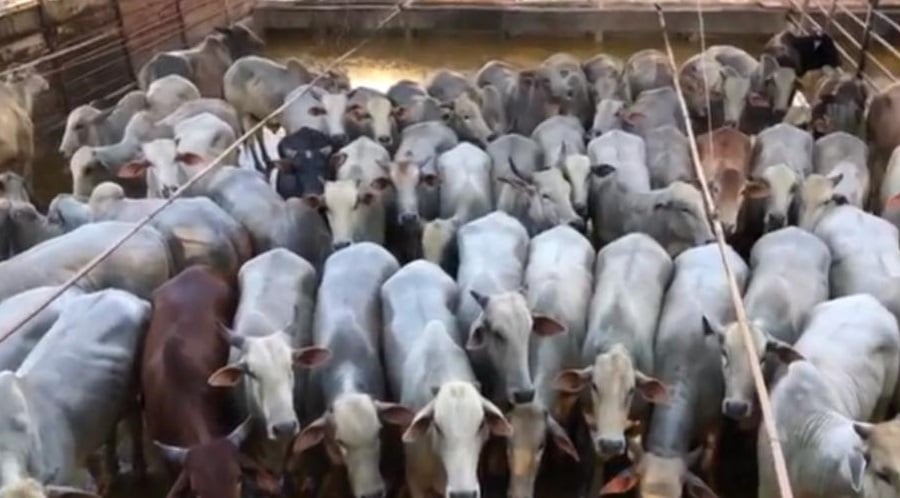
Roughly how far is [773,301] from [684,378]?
0.56 meters

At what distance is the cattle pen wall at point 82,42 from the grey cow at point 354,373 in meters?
4.65

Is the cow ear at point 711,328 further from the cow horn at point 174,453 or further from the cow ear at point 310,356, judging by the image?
the cow horn at point 174,453

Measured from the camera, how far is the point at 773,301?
15.4ft

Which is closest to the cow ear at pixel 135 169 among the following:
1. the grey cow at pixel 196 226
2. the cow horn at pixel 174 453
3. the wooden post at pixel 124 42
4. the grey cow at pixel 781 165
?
the grey cow at pixel 196 226

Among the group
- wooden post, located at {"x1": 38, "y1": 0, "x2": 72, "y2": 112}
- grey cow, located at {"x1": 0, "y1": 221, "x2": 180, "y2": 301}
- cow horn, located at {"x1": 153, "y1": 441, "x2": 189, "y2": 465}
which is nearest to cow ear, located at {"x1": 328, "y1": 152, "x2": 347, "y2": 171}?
grey cow, located at {"x1": 0, "y1": 221, "x2": 180, "y2": 301}

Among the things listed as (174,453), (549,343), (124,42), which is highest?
(174,453)

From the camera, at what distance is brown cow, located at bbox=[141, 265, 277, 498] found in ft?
12.3

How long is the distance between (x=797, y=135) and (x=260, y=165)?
3463 mm

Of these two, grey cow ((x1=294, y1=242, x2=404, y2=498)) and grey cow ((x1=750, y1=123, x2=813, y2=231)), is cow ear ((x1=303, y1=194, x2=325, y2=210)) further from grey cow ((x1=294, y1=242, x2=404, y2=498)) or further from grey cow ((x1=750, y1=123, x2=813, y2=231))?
grey cow ((x1=750, y1=123, x2=813, y2=231))

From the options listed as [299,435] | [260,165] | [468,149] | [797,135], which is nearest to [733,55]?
[797,135]

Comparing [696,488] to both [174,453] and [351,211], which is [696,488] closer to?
[174,453]

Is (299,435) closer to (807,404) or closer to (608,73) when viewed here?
(807,404)

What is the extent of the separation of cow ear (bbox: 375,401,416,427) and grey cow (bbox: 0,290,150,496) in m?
1.11

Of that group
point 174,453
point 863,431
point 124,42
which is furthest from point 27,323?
point 124,42
